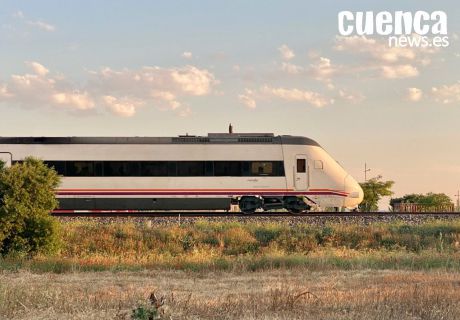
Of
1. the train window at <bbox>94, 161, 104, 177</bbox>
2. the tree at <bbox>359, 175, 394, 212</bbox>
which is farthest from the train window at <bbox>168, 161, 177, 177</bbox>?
the tree at <bbox>359, 175, 394, 212</bbox>

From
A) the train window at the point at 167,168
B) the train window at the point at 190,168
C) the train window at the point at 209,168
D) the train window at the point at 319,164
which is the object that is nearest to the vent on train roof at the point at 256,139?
the train window at the point at 167,168

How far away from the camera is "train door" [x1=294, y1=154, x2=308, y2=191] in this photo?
3056 cm

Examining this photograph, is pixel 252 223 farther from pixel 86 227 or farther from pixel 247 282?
pixel 247 282

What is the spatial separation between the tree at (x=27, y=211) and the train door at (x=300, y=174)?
12.5m

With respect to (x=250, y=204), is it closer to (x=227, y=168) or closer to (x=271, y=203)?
(x=271, y=203)

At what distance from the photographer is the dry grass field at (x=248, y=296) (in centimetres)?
902

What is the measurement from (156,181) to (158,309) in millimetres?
22591

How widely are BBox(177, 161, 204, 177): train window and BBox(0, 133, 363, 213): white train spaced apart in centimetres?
5

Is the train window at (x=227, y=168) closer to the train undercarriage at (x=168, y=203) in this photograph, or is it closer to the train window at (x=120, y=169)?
the train undercarriage at (x=168, y=203)

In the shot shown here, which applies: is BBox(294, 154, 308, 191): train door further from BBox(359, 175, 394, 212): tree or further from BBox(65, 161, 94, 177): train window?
BBox(359, 175, 394, 212): tree

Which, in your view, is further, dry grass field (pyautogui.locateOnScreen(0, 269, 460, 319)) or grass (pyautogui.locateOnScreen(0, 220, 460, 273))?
grass (pyautogui.locateOnScreen(0, 220, 460, 273))

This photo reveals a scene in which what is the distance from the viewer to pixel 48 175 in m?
22.7

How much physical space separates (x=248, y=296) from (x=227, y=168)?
63.2ft

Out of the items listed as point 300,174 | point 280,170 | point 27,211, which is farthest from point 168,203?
point 27,211
